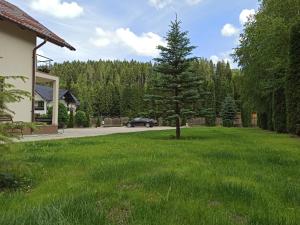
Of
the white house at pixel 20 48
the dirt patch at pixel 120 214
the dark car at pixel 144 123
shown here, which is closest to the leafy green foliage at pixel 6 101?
the dirt patch at pixel 120 214

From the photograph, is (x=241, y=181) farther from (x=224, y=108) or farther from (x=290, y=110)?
(x=224, y=108)

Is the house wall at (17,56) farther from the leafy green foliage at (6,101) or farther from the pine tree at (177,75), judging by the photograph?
the leafy green foliage at (6,101)

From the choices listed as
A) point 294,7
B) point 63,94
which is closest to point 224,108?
point 63,94

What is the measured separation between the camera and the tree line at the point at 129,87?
2353cm

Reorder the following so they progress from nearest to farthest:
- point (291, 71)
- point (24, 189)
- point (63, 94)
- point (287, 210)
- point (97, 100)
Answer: point (287, 210) < point (24, 189) < point (291, 71) < point (63, 94) < point (97, 100)

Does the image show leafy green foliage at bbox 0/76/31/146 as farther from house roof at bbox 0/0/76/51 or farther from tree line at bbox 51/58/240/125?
tree line at bbox 51/58/240/125

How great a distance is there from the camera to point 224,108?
2662 inches

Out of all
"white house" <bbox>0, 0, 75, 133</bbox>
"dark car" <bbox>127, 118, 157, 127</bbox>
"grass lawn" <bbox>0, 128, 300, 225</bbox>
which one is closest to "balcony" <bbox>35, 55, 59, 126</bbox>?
"white house" <bbox>0, 0, 75, 133</bbox>

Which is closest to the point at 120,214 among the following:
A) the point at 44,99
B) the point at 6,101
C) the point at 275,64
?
the point at 6,101

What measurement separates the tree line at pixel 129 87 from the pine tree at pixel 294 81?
4069 mm

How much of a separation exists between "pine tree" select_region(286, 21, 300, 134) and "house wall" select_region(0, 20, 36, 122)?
1281 centimetres

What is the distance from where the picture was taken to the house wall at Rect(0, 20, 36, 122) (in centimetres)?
2125

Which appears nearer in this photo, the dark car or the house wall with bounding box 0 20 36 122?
the house wall with bounding box 0 20 36 122

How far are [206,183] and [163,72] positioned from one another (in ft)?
51.6
